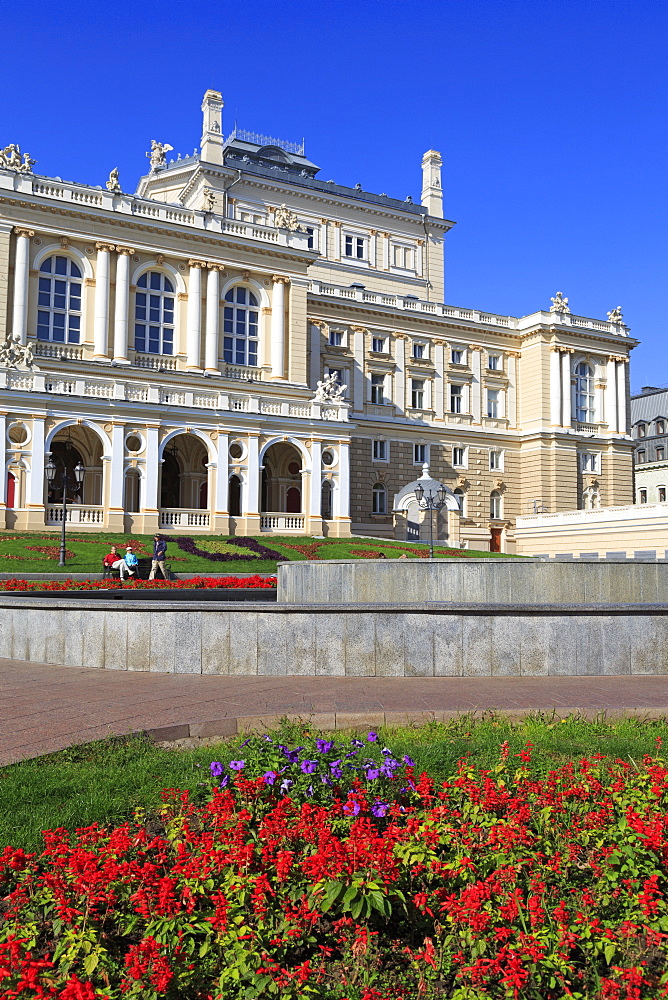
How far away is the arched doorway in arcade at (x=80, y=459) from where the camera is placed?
1903 inches

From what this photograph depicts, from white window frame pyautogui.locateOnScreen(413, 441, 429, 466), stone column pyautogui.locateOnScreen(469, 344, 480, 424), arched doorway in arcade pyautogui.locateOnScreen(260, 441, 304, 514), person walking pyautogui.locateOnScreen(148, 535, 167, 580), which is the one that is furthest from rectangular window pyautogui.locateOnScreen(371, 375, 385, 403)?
person walking pyautogui.locateOnScreen(148, 535, 167, 580)

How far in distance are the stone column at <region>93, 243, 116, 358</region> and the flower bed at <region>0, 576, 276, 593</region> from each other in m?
29.0

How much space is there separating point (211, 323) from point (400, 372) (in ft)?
59.3

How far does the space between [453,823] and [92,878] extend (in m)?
2.49

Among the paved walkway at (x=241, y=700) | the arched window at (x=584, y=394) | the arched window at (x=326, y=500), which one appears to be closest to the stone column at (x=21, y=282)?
the arched window at (x=326, y=500)

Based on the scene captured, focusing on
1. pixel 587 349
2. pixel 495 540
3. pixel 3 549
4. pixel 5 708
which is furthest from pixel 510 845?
pixel 587 349

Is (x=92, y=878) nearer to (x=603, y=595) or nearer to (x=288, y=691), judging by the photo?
(x=288, y=691)

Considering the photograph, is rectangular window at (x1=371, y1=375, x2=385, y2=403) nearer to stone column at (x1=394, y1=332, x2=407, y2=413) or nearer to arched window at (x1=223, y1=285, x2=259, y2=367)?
stone column at (x1=394, y1=332, x2=407, y2=413)

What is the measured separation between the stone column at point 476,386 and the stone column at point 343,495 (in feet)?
73.4

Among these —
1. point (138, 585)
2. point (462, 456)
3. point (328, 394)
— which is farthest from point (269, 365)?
point (138, 585)

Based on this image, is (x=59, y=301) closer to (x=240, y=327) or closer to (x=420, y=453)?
(x=240, y=327)

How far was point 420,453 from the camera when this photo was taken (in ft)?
220

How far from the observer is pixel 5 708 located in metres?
10.2

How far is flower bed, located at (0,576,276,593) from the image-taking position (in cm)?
2267
